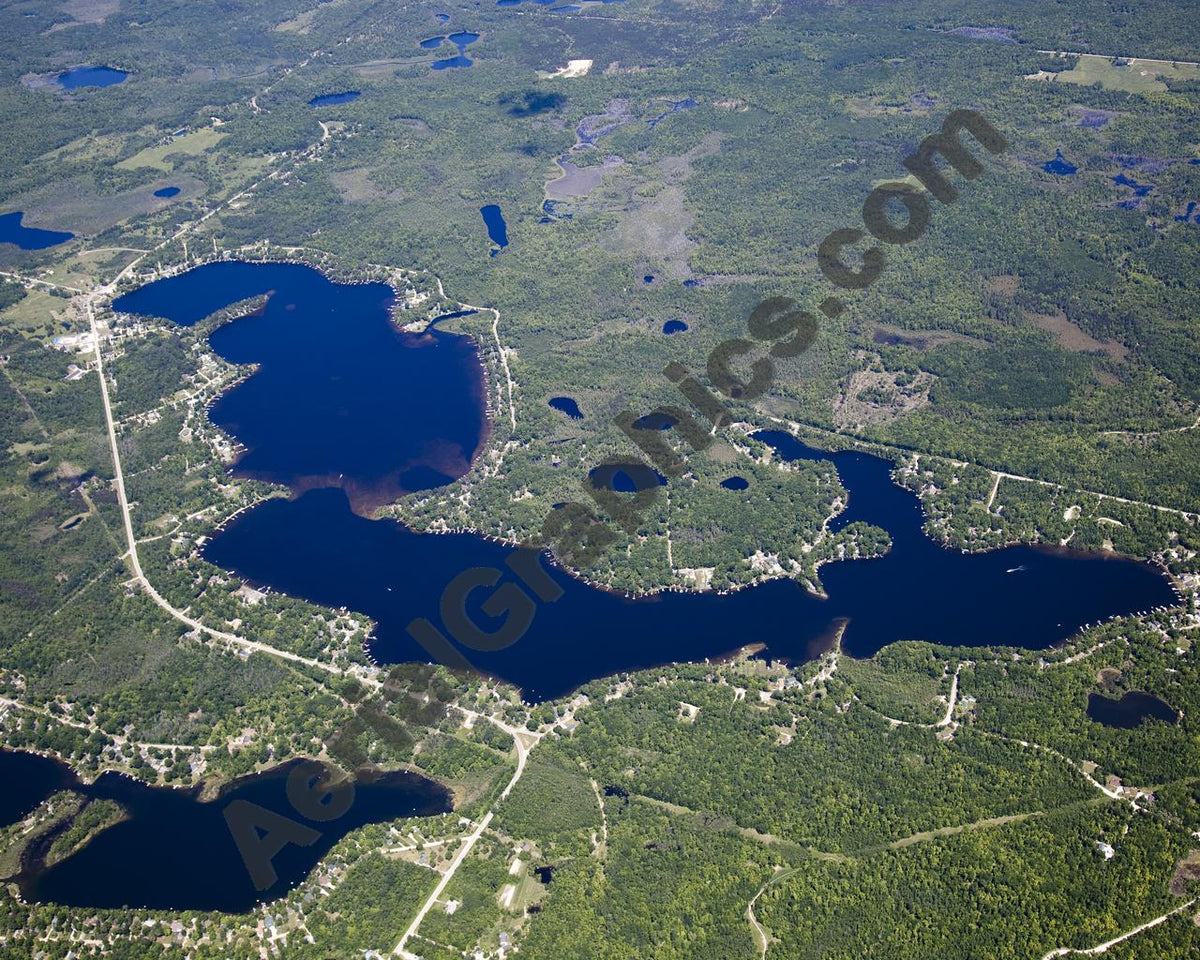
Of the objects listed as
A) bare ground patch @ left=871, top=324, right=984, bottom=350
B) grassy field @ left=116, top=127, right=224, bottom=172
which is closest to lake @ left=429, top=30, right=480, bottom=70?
grassy field @ left=116, top=127, right=224, bottom=172

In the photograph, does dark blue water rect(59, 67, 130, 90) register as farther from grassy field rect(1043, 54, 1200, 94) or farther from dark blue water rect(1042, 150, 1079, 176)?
grassy field rect(1043, 54, 1200, 94)

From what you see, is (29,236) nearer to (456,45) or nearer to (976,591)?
(456,45)

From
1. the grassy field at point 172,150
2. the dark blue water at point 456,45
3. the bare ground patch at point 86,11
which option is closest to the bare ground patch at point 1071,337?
the dark blue water at point 456,45

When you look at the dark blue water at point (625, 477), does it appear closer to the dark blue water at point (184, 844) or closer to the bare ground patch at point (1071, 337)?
the dark blue water at point (184, 844)

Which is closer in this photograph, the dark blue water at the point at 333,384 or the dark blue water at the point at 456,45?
the dark blue water at the point at 333,384

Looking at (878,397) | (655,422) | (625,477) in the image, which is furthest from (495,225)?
(878,397)

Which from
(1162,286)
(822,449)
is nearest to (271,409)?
(822,449)

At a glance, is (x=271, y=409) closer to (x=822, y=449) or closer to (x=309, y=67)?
(x=822, y=449)
